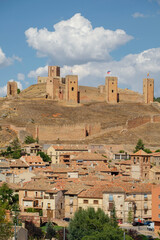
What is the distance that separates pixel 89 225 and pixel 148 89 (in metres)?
82.0

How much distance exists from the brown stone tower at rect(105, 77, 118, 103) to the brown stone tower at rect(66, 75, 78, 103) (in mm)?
7149

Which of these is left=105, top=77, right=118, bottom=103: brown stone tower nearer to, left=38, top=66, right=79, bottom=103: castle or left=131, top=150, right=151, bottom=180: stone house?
left=38, top=66, right=79, bottom=103: castle

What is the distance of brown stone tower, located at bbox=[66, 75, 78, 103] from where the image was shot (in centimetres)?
12150

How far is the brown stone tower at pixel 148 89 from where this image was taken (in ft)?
420

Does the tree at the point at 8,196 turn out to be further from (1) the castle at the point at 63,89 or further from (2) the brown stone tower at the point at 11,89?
(2) the brown stone tower at the point at 11,89

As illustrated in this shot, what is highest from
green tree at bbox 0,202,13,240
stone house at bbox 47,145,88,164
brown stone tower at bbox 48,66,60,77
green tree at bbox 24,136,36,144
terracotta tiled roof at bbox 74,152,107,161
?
brown stone tower at bbox 48,66,60,77

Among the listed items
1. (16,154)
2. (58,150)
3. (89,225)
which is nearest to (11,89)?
(16,154)

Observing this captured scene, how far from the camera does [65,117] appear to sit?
113125mm

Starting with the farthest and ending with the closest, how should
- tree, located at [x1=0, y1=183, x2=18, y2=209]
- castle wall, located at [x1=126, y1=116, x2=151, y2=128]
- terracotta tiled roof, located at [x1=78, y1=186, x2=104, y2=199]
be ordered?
castle wall, located at [x1=126, y1=116, x2=151, y2=128] < tree, located at [x1=0, y1=183, x2=18, y2=209] < terracotta tiled roof, located at [x1=78, y1=186, x2=104, y2=199]

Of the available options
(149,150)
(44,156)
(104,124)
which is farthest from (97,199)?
(104,124)

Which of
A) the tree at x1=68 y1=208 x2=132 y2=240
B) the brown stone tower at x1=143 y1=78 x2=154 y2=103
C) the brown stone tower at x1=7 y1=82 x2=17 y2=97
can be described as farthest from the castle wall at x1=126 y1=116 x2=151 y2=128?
the tree at x1=68 y1=208 x2=132 y2=240

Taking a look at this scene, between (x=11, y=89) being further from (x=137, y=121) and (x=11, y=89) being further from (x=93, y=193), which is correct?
(x=93, y=193)

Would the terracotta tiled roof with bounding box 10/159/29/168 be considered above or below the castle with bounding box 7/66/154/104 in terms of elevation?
below

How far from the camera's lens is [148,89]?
Result: 12800 cm
